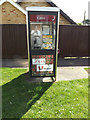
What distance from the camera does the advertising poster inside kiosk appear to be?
3.86 meters

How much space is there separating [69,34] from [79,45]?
1030mm

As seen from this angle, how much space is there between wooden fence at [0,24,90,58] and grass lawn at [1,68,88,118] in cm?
325

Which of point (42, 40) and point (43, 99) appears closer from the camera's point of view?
point (43, 99)

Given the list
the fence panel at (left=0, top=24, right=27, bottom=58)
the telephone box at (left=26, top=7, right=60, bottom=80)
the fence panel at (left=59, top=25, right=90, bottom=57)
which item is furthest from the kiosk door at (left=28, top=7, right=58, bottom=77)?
the fence panel at (left=59, top=25, right=90, bottom=57)

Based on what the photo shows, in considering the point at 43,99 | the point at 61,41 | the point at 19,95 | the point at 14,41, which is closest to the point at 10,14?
the point at 14,41

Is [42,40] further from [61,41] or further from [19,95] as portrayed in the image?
[61,41]

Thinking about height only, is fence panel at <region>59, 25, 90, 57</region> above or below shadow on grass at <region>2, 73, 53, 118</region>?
above

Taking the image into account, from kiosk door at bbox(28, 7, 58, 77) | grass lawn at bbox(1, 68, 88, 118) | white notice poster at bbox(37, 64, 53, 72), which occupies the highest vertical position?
kiosk door at bbox(28, 7, 58, 77)

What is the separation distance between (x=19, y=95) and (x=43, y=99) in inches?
30.9

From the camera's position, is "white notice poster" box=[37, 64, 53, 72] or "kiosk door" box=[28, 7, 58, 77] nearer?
"kiosk door" box=[28, 7, 58, 77]

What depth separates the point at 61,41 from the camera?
762 cm

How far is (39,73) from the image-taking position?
4.50 meters

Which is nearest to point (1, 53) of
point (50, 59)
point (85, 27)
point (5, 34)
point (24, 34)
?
point (5, 34)

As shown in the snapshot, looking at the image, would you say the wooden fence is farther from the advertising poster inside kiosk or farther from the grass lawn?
the advertising poster inside kiosk
